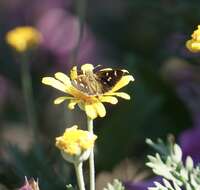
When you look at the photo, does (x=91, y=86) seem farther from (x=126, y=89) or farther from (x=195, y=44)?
(x=126, y=89)

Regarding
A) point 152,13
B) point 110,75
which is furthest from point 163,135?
point 110,75

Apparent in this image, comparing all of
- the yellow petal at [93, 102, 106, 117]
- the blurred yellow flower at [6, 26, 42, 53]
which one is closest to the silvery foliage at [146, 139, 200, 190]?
the yellow petal at [93, 102, 106, 117]

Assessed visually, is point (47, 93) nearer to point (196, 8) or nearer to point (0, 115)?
point (0, 115)

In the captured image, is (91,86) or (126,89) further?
(126,89)

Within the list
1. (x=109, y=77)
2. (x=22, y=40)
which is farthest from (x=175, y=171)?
(x=22, y=40)

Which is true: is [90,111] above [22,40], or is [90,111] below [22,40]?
below
